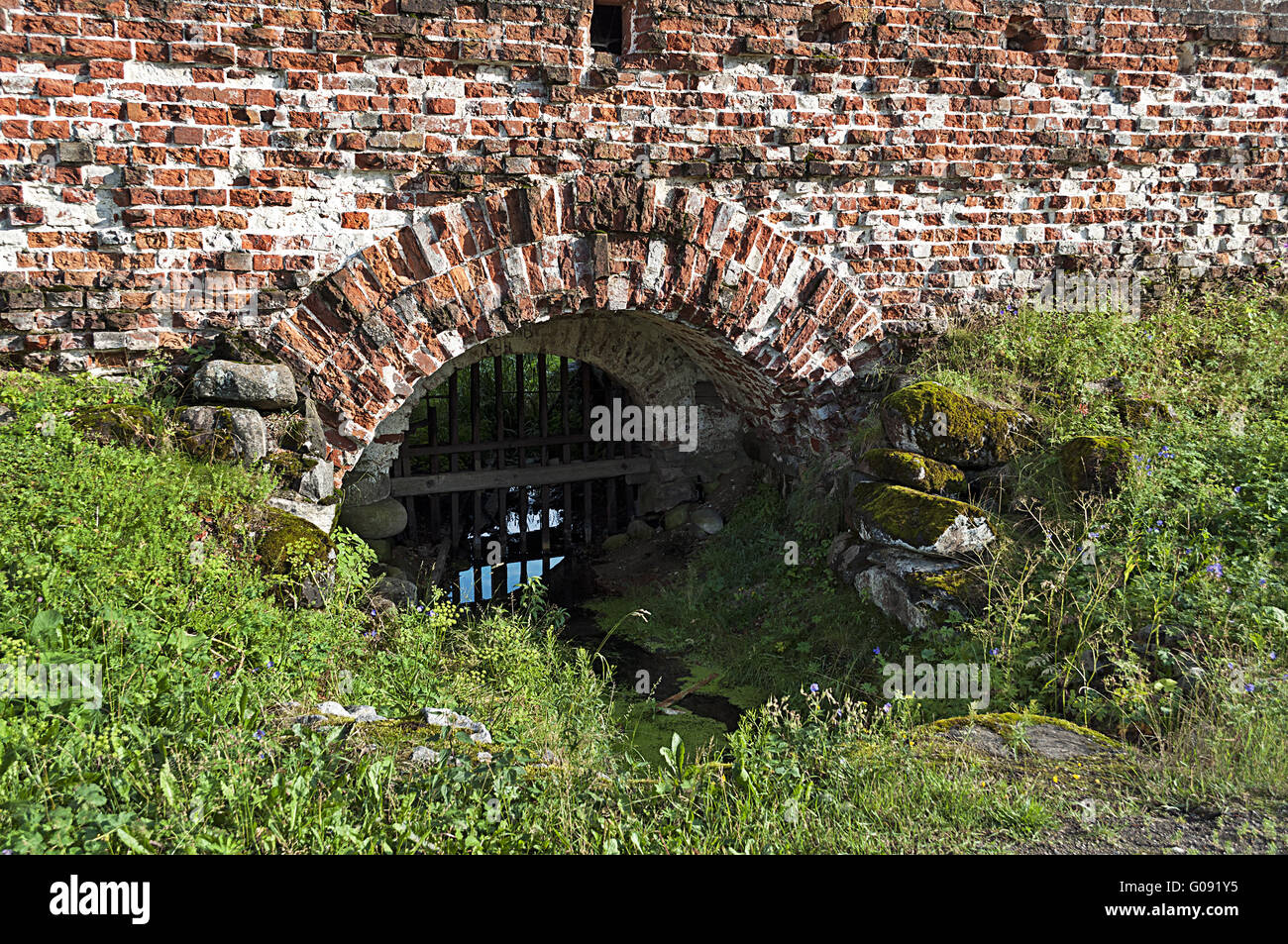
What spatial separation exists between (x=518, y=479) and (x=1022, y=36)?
16.1ft

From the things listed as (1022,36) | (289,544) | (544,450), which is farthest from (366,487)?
(1022,36)

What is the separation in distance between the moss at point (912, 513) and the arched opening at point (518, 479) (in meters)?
2.67

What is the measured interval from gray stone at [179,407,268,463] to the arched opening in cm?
216

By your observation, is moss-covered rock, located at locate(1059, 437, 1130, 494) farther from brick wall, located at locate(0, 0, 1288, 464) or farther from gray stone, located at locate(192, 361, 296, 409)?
gray stone, located at locate(192, 361, 296, 409)

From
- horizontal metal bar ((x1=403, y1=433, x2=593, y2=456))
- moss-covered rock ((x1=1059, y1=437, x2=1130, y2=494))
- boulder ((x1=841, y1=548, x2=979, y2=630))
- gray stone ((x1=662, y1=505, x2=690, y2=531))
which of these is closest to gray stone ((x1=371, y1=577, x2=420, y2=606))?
horizontal metal bar ((x1=403, y1=433, x2=593, y2=456))

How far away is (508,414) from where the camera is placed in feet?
29.8

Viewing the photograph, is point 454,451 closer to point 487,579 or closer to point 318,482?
point 487,579

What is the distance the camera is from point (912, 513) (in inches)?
200

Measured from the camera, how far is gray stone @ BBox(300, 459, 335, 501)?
4734 millimetres

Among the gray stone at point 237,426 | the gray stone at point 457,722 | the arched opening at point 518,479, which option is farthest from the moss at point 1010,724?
the arched opening at point 518,479

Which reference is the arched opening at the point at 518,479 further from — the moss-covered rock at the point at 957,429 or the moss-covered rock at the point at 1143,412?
the moss-covered rock at the point at 1143,412

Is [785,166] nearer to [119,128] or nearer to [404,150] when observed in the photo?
[404,150]

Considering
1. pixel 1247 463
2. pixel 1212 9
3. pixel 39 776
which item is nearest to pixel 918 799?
pixel 39 776

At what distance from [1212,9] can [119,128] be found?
726 centimetres
